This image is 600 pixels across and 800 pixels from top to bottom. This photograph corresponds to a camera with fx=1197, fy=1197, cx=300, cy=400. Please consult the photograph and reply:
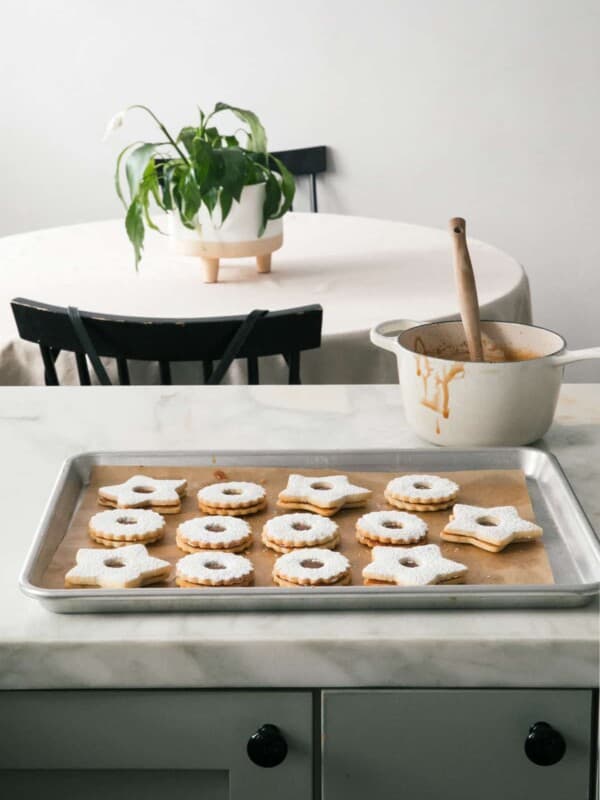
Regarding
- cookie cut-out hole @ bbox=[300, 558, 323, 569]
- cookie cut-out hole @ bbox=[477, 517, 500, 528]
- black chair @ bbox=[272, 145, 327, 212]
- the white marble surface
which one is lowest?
black chair @ bbox=[272, 145, 327, 212]

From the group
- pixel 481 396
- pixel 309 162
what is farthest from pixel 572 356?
pixel 309 162

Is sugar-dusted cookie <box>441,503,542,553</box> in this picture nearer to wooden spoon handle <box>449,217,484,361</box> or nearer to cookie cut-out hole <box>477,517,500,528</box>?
cookie cut-out hole <box>477,517,500,528</box>

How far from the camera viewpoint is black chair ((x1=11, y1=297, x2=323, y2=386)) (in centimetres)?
183

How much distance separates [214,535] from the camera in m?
0.96

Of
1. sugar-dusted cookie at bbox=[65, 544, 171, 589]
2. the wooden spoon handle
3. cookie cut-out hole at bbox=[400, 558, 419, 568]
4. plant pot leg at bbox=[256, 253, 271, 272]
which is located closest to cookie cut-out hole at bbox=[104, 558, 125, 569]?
sugar-dusted cookie at bbox=[65, 544, 171, 589]

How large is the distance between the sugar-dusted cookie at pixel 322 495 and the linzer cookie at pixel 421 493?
0.02 m

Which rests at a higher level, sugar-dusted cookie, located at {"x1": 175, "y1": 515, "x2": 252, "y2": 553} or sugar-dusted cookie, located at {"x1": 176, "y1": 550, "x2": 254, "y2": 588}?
sugar-dusted cookie, located at {"x1": 176, "y1": 550, "x2": 254, "y2": 588}

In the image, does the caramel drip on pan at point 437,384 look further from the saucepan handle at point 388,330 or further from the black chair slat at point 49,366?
the black chair slat at point 49,366

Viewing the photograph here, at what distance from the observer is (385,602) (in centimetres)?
87

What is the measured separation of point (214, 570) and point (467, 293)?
49 cm

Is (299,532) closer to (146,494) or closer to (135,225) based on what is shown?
(146,494)

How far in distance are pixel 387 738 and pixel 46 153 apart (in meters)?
3.74

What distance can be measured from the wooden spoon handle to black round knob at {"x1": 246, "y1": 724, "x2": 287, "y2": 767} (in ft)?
1.71

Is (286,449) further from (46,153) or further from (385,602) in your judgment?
(46,153)
